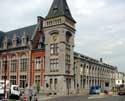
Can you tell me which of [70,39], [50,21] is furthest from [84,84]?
[50,21]

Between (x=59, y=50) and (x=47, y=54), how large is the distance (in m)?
3.69

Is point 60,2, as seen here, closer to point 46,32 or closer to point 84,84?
point 46,32

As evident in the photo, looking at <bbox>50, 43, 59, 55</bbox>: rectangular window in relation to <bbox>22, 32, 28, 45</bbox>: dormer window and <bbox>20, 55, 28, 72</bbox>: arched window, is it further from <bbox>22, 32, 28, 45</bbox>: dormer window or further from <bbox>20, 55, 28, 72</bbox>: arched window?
<bbox>20, 55, 28, 72</bbox>: arched window

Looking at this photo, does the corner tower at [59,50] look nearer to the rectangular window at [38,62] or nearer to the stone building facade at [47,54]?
the stone building facade at [47,54]

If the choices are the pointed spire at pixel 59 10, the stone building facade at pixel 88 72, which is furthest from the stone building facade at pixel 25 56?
the stone building facade at pixel 88 72

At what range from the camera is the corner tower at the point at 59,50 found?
67375 mm

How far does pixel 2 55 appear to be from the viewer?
81562 millimetres

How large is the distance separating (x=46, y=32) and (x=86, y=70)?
25.0m

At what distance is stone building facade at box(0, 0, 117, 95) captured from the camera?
68.2 m

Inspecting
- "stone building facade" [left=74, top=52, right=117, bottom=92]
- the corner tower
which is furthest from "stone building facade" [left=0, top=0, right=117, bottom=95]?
"stone building facade" [left=74, top=52, right=117, bottom=92]

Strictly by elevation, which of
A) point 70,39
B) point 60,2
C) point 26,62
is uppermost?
point 60,2

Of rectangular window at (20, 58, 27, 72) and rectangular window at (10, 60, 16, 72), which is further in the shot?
rectangular window at (10, 60, 16, 72)

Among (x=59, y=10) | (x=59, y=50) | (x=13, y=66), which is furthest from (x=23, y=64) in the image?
(x=59, y=10)

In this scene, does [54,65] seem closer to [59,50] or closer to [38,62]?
[59,50]
